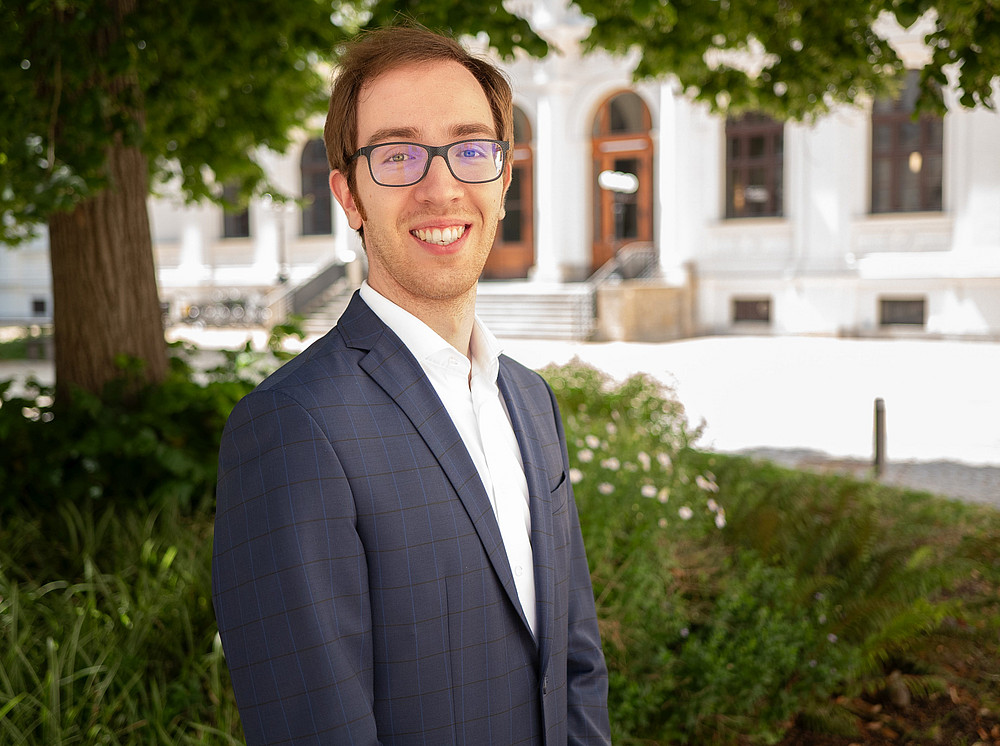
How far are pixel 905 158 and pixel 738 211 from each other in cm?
351

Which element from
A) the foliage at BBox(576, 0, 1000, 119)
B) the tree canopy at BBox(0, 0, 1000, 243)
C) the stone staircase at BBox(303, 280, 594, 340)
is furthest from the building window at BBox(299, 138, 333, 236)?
the foliage at BBox(576, 0, 1000, 119)

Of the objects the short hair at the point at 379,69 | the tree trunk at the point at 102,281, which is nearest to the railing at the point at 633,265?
the tree trunk at the point at 102,281

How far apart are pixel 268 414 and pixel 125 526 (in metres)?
3.54

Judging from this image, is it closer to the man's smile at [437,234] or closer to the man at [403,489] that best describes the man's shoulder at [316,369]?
the man at [403,489]

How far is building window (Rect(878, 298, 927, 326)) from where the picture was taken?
19359mm

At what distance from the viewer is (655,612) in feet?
12.4

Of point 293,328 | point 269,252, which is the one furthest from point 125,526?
point 269,252

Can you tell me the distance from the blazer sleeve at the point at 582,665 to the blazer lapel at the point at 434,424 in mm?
354

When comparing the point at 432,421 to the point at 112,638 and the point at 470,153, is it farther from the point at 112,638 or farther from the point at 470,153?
the point at 112,638

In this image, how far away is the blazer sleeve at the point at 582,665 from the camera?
180cm

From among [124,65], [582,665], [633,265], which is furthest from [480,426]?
[633,265]

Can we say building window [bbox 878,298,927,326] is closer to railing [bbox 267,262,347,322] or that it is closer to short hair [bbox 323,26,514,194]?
railing [bbox 267,262,347,322]

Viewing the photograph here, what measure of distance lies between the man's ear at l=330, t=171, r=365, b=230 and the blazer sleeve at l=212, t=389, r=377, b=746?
15.1 inches

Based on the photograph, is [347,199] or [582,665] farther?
[582,665]
